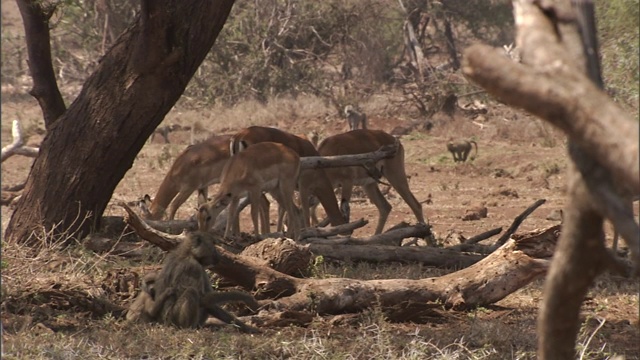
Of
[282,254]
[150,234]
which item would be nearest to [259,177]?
[282,254]

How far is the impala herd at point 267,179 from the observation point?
1144 centimetres

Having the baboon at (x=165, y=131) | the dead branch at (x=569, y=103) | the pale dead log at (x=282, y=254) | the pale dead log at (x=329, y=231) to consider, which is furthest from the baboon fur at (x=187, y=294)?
the baboon at (x=165, y=131)

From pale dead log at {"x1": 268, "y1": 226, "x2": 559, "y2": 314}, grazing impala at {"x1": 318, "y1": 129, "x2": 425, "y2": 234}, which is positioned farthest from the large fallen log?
grazing impala at {"x1": 318, "y1": 129, "x2": 425, "y2": 234}

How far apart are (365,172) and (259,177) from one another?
5.88ft

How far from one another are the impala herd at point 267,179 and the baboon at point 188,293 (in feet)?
11.5

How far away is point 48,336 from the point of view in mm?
6195

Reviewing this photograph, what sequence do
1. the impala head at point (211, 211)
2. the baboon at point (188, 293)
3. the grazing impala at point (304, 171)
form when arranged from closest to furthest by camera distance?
the baboon at point (188, 293)
the impala head at point (211, 211)
the grazing impala at point (304, 171)

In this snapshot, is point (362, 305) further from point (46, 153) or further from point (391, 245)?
point (46, 153)

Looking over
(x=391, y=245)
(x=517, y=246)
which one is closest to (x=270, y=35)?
(x=391, y=245)

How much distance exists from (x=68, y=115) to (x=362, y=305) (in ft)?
11.0

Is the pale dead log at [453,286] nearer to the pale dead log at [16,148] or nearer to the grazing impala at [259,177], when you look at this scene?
the grazing impala at [259,177]

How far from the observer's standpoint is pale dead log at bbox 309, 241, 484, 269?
28.9 ft

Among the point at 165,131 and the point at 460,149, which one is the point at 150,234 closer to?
the point at 460,149

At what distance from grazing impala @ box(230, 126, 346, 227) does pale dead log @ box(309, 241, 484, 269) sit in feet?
10.6
